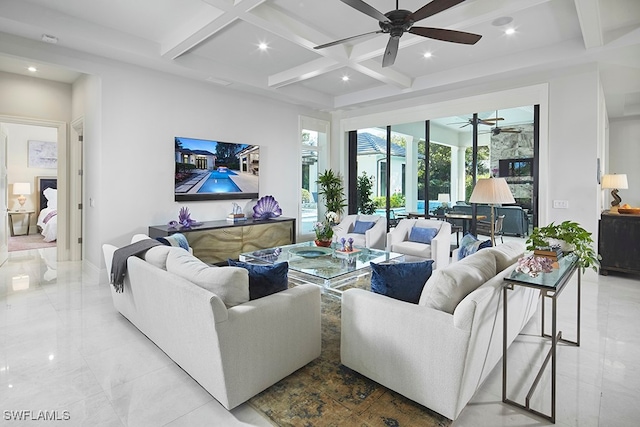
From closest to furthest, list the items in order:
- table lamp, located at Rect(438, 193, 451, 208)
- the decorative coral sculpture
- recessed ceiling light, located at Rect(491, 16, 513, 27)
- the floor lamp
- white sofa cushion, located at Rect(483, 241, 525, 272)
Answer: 1. white sofa cushion, located at Rect(483, 241, 525, 272)
2. recessed ceiling light, located at Rect(491, 16, 513, 27)
3. the floor lamp
4. the decorative coral sculpture
5. table lamp, located at Rect(438, 193, 451, 208)

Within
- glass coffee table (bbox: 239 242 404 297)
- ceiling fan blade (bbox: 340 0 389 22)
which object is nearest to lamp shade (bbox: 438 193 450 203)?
glass coffee table (bbox: 239 242 404 297)

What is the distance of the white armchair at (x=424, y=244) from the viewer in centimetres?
495

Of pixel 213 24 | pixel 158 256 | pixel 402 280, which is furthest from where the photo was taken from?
pixel 213 24

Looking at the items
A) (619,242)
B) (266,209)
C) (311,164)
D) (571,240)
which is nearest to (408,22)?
(571,240)

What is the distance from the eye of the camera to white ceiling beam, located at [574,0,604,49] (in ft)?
10.4

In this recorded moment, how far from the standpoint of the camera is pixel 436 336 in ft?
6.10

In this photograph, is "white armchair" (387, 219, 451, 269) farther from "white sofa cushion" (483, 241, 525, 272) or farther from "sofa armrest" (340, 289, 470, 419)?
"sofa armrest" (340, 289, 470, 419)

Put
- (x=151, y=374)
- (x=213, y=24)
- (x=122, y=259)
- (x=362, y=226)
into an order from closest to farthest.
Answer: (x=151, y=374)
(x=122, y=259)
(x=213, y=24)
(x=362, y=226)

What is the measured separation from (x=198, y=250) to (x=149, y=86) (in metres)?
2.40

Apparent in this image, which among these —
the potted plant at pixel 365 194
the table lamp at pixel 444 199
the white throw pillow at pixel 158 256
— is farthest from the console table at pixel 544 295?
the potted plant at pixel 365 194

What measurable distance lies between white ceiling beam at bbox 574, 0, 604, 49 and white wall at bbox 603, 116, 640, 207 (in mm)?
4353

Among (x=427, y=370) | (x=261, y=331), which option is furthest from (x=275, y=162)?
(x=427, y=370)

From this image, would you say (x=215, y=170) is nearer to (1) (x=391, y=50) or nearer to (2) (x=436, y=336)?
(1) (x=391, y=50)

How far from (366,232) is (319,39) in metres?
2.96
